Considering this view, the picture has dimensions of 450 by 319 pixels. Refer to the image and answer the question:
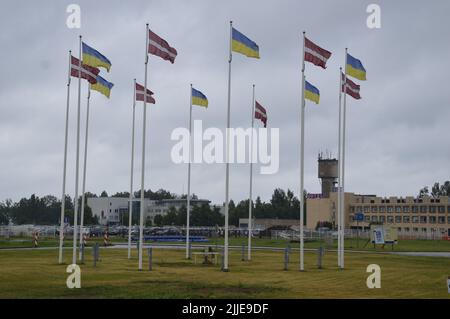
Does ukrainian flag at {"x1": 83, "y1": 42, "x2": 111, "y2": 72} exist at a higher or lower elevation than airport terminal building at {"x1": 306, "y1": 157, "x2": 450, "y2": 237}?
higher

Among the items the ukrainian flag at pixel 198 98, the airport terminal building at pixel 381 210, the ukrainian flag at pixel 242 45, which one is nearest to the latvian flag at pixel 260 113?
the ukrainian flag at pixel 198 98

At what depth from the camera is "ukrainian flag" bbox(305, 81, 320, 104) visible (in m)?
32.8

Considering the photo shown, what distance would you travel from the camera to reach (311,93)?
108ft

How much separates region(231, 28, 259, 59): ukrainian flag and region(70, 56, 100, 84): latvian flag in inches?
291

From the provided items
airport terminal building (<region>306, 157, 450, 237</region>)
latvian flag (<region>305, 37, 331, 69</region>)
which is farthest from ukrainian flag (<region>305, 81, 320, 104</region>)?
airport terminal building (<region>306, 157, 450, 237</region>)

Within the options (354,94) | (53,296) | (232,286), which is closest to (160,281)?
(232,286)

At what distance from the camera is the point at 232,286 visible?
23.7 meters

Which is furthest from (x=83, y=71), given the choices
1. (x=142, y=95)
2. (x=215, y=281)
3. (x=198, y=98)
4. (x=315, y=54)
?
(x=215, y=281)

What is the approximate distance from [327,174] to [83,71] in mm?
122875

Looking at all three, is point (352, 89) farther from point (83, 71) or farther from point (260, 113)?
point (83, 71)

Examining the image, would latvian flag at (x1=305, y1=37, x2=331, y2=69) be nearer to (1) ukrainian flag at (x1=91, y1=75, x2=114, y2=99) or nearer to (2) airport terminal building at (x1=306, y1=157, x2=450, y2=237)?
(1) ukrainian flag at (x1=91, y1=75, x2=114, y2=99)
